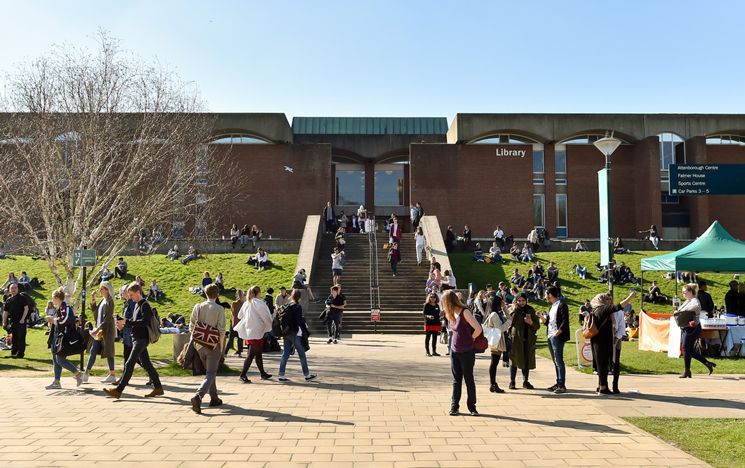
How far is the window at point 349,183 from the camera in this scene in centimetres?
4094

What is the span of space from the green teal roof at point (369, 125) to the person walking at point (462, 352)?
4871cm

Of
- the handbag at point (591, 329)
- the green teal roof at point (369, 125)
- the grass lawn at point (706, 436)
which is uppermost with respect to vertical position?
the green teal roof at point (369, 125)

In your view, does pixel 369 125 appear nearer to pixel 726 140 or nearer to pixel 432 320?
pixel 726 140

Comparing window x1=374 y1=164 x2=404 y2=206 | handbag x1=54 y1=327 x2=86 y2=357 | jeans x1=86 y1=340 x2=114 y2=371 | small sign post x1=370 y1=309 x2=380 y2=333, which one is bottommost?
small sign post x1=370 y1=309 x2=380 y2=333

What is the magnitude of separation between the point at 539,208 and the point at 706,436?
32.7 m

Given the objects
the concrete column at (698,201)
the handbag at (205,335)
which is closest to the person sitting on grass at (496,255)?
the concrete column at (698,201)

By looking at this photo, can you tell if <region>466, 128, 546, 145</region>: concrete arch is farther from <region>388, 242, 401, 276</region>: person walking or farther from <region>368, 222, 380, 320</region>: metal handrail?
<region>388, 242, 401, 276</region>: person walking

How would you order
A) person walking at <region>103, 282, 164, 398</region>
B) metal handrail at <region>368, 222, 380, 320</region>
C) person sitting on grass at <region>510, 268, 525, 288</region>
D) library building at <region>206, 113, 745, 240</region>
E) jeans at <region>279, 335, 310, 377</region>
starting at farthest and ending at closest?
library building at <region>206, 113, 745, 240</region>, person sitting on grass at <region>510, 268, 525, 288</region>, metal handrail at <region>368, 222, 380, 320</region>, jeans at <region>279, 335, 310, 377</region>, person walking at <region>103, 282, 164, 398</region>

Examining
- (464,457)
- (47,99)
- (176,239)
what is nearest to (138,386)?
(464,457)

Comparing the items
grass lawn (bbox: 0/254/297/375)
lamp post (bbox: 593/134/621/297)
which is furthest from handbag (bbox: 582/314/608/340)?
grass lawn (bbox: 0/254/297/375)

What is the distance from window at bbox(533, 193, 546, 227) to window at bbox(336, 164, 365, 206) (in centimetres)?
1148

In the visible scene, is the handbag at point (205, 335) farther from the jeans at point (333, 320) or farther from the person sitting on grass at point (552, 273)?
the person sitting on grass at point (552, 273)

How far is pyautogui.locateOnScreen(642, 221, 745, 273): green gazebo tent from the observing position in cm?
1545

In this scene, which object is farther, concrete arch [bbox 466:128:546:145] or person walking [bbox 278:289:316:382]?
concrete arch [bbox 466:128:546:145]
